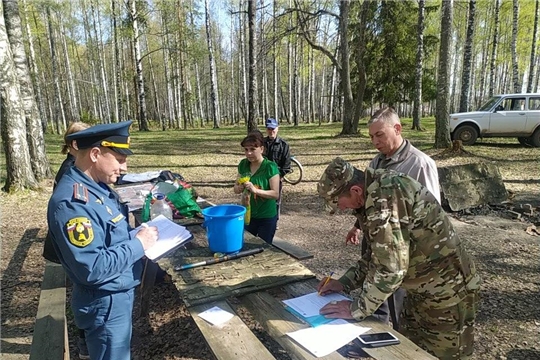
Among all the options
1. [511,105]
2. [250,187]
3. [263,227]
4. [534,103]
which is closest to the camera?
[250,187]

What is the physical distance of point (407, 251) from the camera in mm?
1512

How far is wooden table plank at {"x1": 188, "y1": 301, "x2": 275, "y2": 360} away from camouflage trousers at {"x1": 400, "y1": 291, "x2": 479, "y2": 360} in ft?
2.96

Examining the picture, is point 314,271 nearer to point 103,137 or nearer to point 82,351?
point 82,351

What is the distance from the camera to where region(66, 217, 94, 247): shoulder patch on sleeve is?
5.04 ft

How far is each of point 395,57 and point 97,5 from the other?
69.4 feet

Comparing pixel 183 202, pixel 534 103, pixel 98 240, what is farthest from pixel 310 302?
pixel 534 103

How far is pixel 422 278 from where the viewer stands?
5.76 ft

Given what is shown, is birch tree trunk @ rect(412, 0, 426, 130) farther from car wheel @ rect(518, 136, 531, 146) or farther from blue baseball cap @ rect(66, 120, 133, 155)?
blue baseball cap @ rect(66, 120, 133, 155)

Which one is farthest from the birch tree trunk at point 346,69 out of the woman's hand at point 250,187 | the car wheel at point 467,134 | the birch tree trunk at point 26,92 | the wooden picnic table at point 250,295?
the wooden picnic table at point 250,295

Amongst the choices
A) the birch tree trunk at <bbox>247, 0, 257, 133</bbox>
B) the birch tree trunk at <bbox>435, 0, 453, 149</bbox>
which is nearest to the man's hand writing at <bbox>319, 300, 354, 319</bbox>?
the birch tree trunk at <bbox>435, 0, 453, 149</bbox>

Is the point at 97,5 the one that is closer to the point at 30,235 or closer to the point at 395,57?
the point at 395,57

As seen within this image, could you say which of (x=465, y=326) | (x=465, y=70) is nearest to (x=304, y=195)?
(x=465, y=326)

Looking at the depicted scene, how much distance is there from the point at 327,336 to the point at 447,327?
79 cm

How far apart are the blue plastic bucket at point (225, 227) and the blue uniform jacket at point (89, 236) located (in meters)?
0.61
